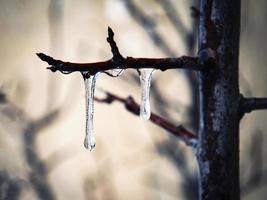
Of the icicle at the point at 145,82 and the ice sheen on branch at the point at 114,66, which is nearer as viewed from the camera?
the ice sheen on branch at the point at 114,66

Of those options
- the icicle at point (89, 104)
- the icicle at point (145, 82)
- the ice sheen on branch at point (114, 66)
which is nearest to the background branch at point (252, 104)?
the ice sheen on branch at point (114, 66)

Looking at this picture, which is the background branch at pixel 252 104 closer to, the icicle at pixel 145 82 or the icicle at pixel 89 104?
the icicle at pixel 145 82

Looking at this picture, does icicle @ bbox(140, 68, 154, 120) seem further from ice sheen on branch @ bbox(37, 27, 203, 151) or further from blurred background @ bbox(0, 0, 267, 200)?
blurred background @ bbox(0, 0, 267, 200)

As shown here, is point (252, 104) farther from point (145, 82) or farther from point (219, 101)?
point (145, 82)

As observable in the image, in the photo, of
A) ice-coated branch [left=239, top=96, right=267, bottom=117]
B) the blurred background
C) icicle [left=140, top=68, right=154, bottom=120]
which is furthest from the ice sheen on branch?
the blurred background

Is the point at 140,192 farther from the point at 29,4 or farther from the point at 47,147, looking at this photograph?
the point at 29,4

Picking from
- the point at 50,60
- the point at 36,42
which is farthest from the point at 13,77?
the point at 50,60

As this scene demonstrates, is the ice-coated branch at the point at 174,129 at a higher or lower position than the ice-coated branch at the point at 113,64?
lower

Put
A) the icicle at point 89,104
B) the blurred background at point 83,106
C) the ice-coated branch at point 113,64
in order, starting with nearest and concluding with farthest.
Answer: the ice-coated branch at point 113,64 → the icicle at point 89,104 → the blurred background at point 83,106
